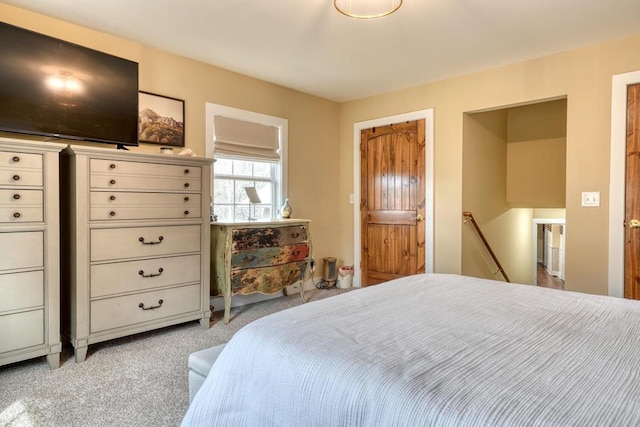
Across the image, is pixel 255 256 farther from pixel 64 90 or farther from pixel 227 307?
pixel 64 90

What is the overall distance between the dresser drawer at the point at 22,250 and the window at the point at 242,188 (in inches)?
62.3

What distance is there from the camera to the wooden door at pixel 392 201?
4.20 meters

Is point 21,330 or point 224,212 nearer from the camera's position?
point 21,330

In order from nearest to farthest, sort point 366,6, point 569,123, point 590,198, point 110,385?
point 110,385 → point 366,6 → point 590,198 → point 569,123

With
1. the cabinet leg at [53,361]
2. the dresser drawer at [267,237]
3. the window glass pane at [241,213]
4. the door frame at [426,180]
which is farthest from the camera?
the door frame at [426,180]

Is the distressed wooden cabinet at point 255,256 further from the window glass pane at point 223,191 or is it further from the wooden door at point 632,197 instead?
the wooden door at point 632,197

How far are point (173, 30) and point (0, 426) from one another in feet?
8.76

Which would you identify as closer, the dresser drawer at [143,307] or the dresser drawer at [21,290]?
the dresser drawer at [21,290]

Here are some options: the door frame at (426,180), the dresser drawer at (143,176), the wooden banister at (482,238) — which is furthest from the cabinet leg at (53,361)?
the wooden banister at (482,238)

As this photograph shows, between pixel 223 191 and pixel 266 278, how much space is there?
101 centimetres

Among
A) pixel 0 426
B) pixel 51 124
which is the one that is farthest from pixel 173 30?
pixel 0 426

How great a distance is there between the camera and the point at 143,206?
2.66 meters

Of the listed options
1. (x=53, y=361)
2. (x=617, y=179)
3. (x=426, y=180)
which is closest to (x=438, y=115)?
(x=426, y=180)

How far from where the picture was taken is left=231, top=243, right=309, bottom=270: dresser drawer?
3200 millimetres
